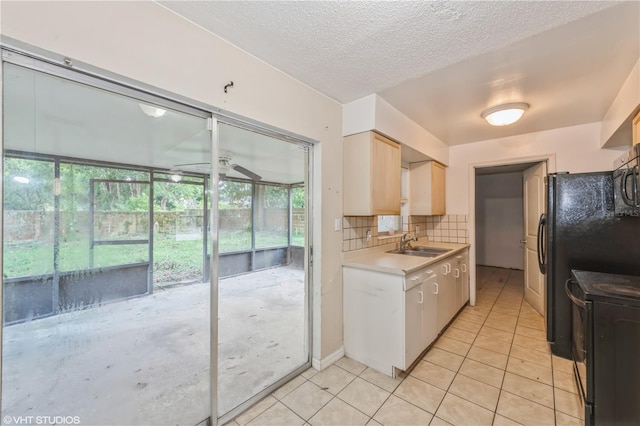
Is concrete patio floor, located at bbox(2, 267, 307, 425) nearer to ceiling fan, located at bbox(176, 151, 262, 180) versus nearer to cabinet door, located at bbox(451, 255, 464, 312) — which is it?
ceiling fan, located at bbox(176, 151, 262, 180)

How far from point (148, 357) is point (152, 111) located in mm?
1754

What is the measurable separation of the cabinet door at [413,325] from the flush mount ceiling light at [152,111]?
7.01ft

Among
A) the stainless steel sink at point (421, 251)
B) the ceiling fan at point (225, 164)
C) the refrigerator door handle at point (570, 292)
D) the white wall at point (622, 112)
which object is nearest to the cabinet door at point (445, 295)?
the stainless steel sink at point (421, 251)

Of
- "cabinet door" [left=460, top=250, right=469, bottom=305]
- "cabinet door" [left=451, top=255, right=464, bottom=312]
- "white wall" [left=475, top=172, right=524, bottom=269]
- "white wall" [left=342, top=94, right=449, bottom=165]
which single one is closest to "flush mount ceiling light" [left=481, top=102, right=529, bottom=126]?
"white wall" [left=342, top=94, right=449, bottom=165]

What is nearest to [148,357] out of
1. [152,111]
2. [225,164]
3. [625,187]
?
[225,164]

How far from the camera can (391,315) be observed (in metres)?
2.12

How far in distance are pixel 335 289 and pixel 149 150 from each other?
6.17 ft

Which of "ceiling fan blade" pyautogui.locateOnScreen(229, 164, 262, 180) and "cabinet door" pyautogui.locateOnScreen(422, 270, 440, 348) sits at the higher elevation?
"ceiling fan blade" pyautogui.locateOnScreen(229, 164, 262, 180)

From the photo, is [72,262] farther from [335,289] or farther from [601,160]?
[601,160]

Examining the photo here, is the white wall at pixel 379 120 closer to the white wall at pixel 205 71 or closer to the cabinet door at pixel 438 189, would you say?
the white wall at pixel 205 71

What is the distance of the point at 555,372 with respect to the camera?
2148 mm

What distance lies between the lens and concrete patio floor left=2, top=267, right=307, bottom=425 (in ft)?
4.24

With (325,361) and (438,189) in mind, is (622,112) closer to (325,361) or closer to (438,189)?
(438,189)

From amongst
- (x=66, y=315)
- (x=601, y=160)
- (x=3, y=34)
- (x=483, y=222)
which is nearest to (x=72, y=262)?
(x=66, y=315)
